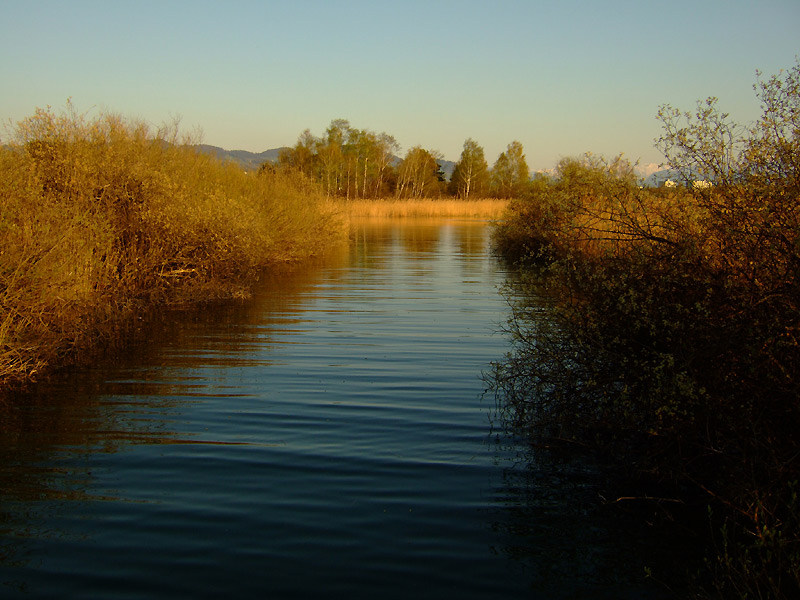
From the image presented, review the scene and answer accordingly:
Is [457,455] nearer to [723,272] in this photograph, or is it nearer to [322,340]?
[723,272]

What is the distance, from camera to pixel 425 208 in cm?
6000

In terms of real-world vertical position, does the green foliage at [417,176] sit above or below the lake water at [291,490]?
above

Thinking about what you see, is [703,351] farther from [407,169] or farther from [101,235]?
[407,169]

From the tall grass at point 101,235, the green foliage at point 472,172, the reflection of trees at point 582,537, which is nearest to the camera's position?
the reflection of trees at point 582,537

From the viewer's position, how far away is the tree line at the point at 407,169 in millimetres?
75562

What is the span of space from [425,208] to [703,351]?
5605 centimetres

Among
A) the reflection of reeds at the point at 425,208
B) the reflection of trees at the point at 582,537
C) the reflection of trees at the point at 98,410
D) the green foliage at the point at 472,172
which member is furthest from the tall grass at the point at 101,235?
the green foliage at the point at 472,172

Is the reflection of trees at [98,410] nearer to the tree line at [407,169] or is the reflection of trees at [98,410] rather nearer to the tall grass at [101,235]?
the tall grass at [101,235]

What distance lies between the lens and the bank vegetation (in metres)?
4.08

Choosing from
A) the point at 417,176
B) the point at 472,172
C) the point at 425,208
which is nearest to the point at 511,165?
the point at 472,172

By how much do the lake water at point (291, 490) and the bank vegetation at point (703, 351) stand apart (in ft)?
1.72

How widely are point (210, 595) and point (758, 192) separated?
432cm

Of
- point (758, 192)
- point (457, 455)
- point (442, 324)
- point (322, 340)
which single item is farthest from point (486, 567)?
point (442, 324)

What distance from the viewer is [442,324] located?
41.1 ft
